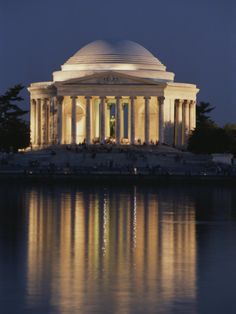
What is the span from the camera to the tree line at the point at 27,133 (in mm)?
157250

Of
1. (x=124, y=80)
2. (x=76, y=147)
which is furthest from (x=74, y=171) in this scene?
(x=124, y=80)

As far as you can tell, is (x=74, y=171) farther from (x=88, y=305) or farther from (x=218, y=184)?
(x=88, y=305)

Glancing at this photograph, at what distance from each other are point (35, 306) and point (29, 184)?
229ft

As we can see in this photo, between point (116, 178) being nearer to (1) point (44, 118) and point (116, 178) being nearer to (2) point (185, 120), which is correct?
(2) point (185, 120)

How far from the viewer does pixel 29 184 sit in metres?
104

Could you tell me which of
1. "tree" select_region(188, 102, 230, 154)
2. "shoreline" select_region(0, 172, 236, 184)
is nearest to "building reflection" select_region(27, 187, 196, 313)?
"shoreline" select_region(0, 172, 236, 184)

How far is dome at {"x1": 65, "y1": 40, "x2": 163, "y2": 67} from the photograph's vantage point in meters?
169

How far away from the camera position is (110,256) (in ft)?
Answer: 149

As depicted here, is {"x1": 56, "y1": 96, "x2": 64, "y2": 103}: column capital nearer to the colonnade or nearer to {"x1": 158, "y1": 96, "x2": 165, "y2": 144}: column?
the colonnade

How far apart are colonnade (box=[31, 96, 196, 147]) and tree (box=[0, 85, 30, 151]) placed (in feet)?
5.21

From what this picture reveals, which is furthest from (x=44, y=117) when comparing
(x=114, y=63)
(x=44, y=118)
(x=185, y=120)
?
(x=185, y=120)

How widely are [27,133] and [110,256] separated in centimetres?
12666

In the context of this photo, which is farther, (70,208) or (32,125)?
(32,125)

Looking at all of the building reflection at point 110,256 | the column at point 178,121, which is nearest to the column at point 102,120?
the column at point 178,121
